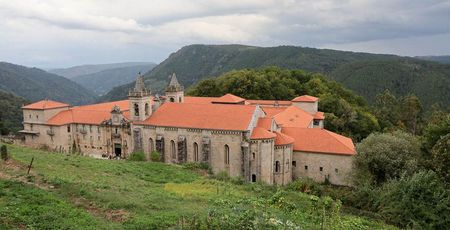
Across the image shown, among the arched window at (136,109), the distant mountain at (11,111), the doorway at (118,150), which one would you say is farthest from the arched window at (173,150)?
the distant mountain at (11,111)

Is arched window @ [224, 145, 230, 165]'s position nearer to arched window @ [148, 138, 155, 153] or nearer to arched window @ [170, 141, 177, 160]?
arched window @ [170, 141, 177, 160]

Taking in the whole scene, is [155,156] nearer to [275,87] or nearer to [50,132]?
[50,132]

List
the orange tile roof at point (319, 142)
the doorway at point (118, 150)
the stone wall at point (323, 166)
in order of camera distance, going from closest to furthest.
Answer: the stone wall at point (323, 166) → the orange tile roof at point (319, 142) → the doorway at point (118, 150)

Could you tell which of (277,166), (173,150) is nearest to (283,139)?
(277,166)

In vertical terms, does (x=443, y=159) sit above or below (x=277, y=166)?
above

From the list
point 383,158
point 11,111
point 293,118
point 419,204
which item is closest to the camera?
point 419,204

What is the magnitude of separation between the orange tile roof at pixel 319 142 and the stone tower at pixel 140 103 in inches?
719

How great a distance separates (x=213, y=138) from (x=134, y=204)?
25881 millimetres

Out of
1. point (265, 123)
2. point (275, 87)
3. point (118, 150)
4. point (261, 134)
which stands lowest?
point (118, 150)

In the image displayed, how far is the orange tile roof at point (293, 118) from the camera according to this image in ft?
176

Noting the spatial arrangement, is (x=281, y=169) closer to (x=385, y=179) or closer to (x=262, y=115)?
(x=262, y=115)

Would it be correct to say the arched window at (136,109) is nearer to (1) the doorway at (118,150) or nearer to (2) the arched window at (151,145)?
(2) the arched window at (151,145)

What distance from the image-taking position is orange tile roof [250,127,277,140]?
4228 centimetres

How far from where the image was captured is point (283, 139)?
145 ft
